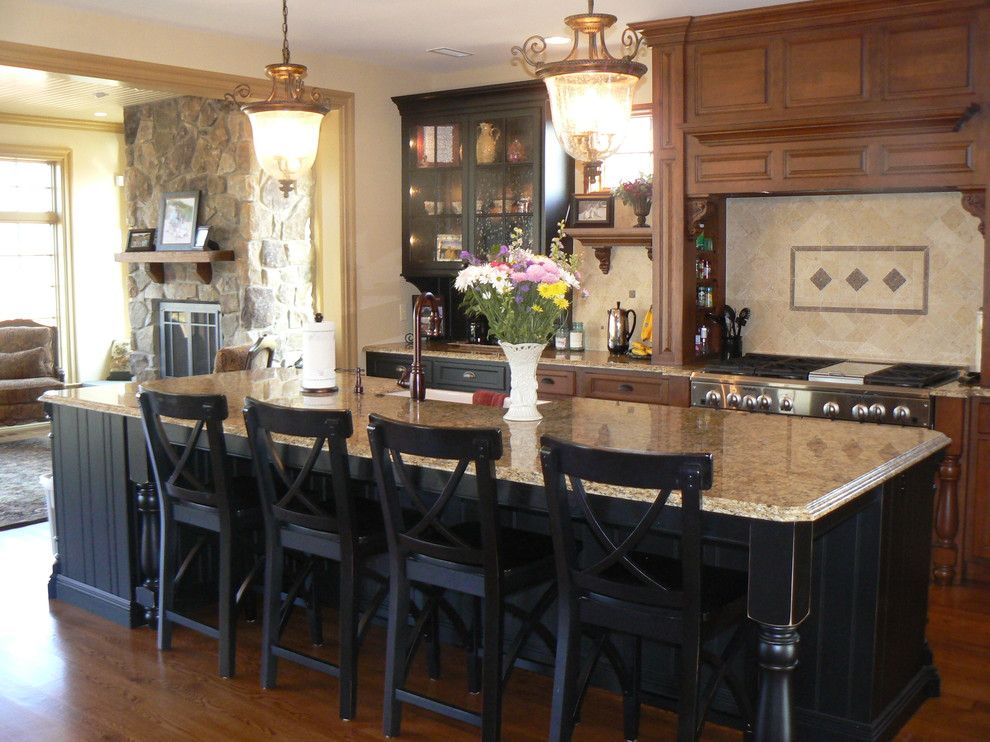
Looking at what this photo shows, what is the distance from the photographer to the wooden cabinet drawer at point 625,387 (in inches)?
211

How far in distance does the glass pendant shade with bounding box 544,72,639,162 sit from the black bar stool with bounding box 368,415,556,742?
37.4 inches

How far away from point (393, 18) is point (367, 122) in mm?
1378

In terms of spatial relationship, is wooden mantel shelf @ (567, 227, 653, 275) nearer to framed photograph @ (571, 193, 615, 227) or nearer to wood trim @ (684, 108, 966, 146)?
framed photograph @ (571, 193, 615, 227)

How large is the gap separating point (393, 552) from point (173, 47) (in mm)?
3637

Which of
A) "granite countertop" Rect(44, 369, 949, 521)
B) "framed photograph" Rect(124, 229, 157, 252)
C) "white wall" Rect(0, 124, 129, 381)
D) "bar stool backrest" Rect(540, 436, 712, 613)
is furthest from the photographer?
"white wall" Rect(0, 124, 129, 381)

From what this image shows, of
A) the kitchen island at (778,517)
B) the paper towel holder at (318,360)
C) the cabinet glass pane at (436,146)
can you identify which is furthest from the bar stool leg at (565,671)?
the cabinet glass pane at (436,146)

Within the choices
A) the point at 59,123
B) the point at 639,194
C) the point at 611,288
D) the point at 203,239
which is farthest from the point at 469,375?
the point at 59,123

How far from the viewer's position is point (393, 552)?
3.01 meters

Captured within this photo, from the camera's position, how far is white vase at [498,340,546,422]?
11.3 ft

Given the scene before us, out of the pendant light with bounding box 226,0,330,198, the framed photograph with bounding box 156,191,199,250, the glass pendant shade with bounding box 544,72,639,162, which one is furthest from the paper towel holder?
the framed photograph with bounding box 156,191,199,250

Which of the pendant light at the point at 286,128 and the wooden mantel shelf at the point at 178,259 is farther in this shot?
the wooden mantel shelf at the point at 178,259

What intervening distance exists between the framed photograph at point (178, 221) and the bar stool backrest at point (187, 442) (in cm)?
378

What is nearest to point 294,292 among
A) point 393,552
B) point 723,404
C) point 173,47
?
point 173,47

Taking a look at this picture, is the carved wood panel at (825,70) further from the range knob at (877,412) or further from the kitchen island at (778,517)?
the kitchen island at (778,517)
